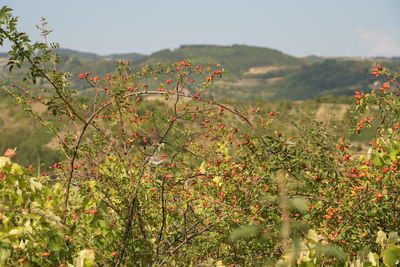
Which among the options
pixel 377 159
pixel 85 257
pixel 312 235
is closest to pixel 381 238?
pixel 312 235

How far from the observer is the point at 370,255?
233 centimetres

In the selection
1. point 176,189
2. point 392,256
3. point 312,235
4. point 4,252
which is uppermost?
point 4,252

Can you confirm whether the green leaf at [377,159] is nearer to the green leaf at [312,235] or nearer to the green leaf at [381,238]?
the green leaf at [381,238]

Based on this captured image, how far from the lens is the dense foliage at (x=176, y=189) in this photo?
217cm

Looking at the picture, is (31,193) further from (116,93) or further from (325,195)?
(325,195)

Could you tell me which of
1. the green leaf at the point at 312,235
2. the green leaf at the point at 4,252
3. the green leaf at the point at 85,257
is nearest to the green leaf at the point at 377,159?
the green leaf at the point at 312,235

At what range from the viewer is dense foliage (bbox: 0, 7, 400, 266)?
217 centimetres

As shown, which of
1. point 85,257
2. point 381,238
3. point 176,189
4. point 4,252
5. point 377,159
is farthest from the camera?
point 176,189

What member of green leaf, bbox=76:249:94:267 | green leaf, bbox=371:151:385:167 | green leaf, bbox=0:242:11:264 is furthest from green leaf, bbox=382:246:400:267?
green leaf, bbox=0:242:11:264

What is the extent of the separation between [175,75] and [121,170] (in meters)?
1.41

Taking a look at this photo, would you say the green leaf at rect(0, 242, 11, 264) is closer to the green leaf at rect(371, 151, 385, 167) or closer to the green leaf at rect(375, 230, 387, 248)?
the green leaf at rect(375, 230, 387, 248)

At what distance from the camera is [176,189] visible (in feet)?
13.6

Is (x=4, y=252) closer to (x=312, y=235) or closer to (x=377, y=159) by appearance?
(x=312, y=235)

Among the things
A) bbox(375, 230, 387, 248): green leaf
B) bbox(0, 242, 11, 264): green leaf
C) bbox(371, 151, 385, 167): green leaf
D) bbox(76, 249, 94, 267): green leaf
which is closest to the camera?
bbox(0, 242, 11, 264): green leaf
